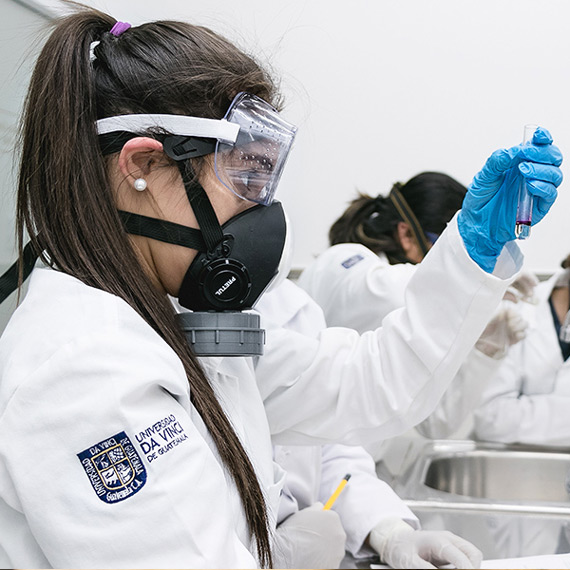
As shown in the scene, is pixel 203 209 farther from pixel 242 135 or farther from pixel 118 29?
pixel 118 29

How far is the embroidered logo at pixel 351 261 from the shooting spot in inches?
88.0

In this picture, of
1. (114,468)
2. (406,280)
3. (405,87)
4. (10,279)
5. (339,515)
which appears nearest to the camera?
(114,468)

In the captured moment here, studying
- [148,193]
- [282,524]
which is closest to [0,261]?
[148,193]

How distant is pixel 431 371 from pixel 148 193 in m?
0.54

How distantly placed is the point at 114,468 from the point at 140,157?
0.41 m

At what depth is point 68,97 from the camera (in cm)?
91

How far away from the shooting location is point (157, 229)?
0.94 m

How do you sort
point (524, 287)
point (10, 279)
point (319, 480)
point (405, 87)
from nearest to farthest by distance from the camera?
1. point (10, 279)
2. point (319, 480)
3. point (524, 287)
4. point (405, 87)

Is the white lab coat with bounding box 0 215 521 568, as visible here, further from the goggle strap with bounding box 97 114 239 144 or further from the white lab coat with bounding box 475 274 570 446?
the white lab coat with bounding box 475 274 570 446

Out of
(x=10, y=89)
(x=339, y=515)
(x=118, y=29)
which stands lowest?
(x=339, y=515)

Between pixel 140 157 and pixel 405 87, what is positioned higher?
pixel 405 87

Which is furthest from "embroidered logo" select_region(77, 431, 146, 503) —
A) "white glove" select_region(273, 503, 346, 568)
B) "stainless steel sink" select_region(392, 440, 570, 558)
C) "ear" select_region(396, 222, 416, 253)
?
"ear" select_region(396, 222, 416, 253)

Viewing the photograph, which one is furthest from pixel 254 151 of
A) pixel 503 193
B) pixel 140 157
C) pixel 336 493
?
pixel 336 493

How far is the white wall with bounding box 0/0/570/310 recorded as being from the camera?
228cm
